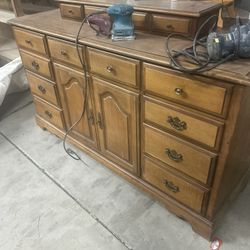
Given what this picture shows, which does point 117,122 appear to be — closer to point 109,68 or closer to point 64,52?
point 109,68

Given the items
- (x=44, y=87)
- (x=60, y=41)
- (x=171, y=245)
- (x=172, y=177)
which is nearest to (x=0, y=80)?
(x=44, y=87)

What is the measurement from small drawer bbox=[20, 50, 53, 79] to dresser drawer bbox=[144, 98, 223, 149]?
0.73 meters

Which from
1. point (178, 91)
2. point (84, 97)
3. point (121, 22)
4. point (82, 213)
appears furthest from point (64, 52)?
point (82, 213)

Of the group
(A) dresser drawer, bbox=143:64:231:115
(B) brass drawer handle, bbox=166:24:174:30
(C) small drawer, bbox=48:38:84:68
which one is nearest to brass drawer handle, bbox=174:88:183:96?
(A) dresser drawer, bbox=143:64:231:115

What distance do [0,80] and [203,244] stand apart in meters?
1.88

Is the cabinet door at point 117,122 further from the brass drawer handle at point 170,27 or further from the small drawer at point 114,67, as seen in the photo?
the brass drawer handle at point 170,27

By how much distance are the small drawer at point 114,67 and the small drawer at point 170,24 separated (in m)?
0.23

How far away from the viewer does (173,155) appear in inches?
44.6

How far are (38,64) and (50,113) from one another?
0.37m

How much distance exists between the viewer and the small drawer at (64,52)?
1280 millimetres

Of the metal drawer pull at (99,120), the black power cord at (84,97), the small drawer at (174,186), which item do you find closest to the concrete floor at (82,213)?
the black power cord at (84,97)

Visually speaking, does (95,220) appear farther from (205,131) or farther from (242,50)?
(242,50)

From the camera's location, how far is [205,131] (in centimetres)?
96

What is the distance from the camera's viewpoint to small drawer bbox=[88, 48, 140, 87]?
41.8 inches
